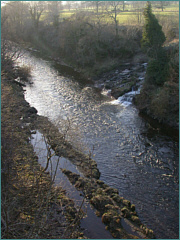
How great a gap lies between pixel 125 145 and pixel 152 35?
15.5m

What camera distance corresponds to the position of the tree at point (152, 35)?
92.7 ft

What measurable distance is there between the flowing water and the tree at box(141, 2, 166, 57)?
7.08 meters

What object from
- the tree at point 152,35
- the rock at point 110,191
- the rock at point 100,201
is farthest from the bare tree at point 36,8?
the rock at point 100,201

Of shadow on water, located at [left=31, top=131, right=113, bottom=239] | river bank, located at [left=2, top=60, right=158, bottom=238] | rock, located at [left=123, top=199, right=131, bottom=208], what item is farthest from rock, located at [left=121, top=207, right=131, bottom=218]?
shadow on water, located at [left=31, top=131, right=113, bottom=239]

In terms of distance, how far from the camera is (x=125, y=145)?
65.7 ft

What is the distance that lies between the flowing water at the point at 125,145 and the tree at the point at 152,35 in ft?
23.2

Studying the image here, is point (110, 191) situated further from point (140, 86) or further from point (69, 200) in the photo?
point (140, 86)

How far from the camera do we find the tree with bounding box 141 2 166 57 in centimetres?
2827

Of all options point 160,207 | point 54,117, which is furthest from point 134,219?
point 54,117

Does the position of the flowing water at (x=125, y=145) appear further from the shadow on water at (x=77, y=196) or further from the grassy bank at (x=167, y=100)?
the shadow on water at (x=77, y=196)

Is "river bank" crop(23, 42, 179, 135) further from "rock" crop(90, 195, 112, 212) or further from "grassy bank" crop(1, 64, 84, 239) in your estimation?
"grassy bank" crop(1, 64, 84, 239)

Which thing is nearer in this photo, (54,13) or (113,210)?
(113,210)

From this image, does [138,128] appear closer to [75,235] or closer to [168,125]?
[168,125]

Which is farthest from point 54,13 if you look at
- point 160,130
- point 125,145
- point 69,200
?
point 69,200
